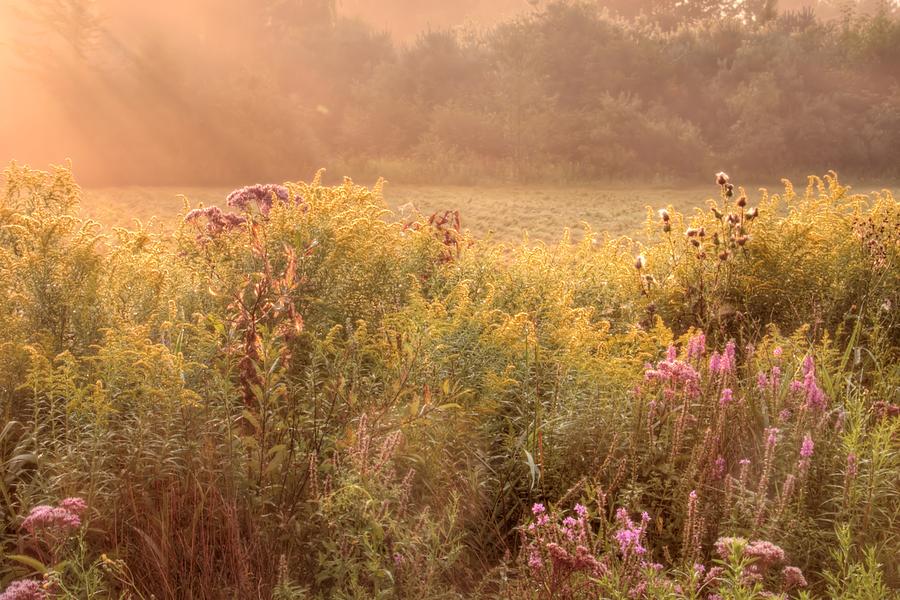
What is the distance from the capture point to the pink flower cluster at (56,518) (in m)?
2.00

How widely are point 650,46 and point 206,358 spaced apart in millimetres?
23161

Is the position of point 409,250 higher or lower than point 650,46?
lower

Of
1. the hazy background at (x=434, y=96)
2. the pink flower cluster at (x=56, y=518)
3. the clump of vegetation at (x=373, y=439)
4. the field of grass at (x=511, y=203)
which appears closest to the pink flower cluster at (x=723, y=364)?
the clump of vegetation at (x=373, y=439)

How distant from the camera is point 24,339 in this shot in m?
3.01

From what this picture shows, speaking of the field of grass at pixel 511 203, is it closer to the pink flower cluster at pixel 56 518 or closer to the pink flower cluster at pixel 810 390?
the pink flower cluster at pixel 810 390

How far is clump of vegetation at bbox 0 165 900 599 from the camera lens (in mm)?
2256

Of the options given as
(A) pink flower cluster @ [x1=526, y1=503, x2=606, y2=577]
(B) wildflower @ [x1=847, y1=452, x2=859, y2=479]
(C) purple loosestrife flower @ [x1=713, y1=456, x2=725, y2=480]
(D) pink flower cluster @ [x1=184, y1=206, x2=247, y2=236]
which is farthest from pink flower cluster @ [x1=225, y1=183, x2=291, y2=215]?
(B) wildflower @ [x1=847, y1=452, x2=859, y2=479]

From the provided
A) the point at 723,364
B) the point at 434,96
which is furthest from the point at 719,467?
the point at 434,96

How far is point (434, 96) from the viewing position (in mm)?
22625

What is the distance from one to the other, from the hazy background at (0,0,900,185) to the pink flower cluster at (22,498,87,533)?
58.3ft

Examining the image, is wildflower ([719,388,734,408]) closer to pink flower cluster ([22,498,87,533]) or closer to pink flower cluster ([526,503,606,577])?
pink flower cluster ([526,503,606,577])

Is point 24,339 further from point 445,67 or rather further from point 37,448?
point 445,67

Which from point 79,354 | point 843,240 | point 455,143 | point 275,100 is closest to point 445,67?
point 455,143

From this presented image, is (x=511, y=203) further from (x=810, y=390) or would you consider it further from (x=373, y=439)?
(x=373, y=439)
